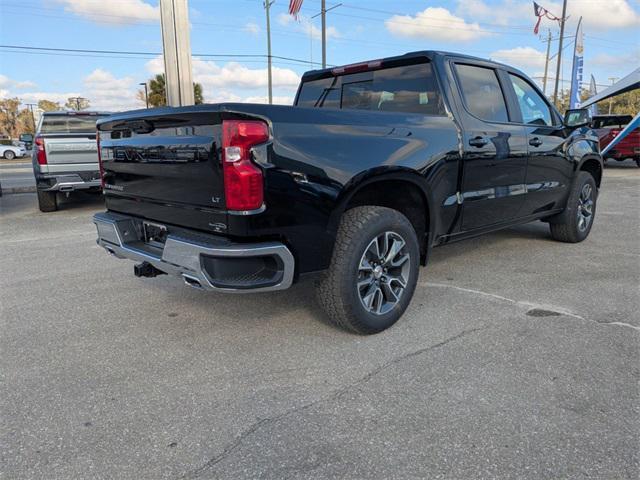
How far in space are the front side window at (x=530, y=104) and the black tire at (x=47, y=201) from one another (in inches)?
309

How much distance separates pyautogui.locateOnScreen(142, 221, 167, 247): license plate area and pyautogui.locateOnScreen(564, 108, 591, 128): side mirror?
4318 millimetres

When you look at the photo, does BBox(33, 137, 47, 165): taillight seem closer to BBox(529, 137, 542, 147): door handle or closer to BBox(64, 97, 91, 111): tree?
BBox(529, 137, 542, 147): door handle

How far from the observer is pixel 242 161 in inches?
101

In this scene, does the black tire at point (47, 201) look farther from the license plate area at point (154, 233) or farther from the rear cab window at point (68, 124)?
the license plate area at point (154, 233)

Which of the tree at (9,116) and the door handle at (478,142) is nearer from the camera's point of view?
the door handle at (478,142)

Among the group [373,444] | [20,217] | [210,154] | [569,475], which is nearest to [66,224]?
[20,217]

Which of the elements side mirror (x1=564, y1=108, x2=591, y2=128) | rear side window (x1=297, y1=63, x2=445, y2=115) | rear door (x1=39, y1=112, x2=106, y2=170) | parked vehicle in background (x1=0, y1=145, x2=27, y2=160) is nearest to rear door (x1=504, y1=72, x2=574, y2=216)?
side mirror (x1=564, y1=108, x2=591, y2=128)

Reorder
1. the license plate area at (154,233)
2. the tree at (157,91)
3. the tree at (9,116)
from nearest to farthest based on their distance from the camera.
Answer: the license plate area at (154,233), the tree at (157,91), the tree at (9,116)

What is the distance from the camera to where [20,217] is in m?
8.41

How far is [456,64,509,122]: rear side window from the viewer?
404 centimetres

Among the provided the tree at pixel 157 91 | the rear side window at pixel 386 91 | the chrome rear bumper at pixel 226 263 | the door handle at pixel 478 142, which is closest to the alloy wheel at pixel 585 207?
the door handle at pixel 478 142

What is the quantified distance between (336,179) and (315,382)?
1159 millimetres

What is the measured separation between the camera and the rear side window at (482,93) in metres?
4.04

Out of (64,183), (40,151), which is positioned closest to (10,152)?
(40,151)
